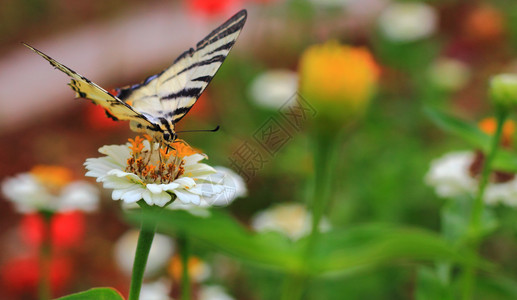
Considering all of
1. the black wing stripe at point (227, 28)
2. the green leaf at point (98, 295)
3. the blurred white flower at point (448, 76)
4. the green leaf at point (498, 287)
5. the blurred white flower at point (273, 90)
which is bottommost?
the green leaf at point (498, 287)

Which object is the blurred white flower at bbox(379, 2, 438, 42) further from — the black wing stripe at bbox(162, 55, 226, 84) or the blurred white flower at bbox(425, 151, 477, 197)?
the black wing stripe at bbox(162, 55, 226, 84)

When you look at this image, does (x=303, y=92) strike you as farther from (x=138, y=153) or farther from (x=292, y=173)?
(x=292, y=173)

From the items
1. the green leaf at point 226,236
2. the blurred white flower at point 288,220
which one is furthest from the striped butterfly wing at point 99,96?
the blurred white flower at point 288,220

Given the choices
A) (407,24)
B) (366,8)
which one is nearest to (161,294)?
(407,24)

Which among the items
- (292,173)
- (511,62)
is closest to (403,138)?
(292,173)

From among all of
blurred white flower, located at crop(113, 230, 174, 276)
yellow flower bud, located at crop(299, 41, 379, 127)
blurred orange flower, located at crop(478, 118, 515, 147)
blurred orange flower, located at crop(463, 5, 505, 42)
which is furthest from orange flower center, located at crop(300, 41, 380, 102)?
blurred orange flower, located at crop(463, 5, 505, 42)

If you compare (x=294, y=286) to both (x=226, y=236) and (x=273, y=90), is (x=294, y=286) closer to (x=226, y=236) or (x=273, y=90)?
(x=226, y=236)

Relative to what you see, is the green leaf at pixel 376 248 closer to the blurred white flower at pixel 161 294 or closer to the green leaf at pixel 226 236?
the green leaf at pixel 226 236
